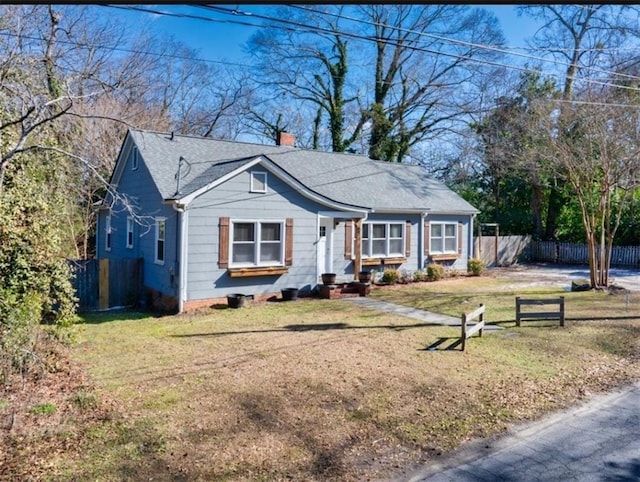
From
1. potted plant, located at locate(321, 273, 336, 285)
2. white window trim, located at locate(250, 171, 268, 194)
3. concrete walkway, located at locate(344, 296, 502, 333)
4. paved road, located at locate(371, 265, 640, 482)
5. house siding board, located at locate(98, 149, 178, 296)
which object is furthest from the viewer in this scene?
potted plant, located at locate(321, 273, 336, 285)

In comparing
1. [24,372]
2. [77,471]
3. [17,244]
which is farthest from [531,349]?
[17,244]

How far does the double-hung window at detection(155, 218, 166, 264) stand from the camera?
535 inches

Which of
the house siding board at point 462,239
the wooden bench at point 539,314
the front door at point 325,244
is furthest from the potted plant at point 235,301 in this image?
the house siding board at point 462,239

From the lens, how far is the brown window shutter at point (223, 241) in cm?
Result: 1308

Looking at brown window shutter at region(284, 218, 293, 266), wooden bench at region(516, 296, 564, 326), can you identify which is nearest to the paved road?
wooden bench at region(516, 296, 564, 326)

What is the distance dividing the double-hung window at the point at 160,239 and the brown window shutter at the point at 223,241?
1.81 m

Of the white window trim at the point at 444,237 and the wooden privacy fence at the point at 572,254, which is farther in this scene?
the wooden privacy fence at the point at 572,254

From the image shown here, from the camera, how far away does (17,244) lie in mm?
7113

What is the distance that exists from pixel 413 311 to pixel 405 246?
639 centimetres

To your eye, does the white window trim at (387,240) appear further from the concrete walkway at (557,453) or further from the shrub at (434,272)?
the concrete walkway at (557,453)

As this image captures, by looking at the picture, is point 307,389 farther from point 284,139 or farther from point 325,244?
point 284,139

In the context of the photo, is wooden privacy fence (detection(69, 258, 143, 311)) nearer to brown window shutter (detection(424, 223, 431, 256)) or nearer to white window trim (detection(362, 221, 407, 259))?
white window trim (detection(362, 221, 407, 259))

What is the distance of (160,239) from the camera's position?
1387 cm

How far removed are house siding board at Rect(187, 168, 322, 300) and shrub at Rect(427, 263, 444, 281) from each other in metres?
5.79
